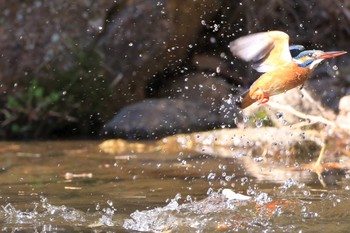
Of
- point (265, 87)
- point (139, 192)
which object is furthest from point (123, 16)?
point (265, 87)

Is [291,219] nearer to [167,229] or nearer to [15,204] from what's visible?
[167,229]

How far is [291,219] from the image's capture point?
394cm

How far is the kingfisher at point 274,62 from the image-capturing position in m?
3.89

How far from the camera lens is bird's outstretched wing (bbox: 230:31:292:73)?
13.0 ft

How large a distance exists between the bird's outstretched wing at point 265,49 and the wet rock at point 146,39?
4.68m

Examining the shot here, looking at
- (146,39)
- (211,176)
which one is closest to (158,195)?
(211,176)

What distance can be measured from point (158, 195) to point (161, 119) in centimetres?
343

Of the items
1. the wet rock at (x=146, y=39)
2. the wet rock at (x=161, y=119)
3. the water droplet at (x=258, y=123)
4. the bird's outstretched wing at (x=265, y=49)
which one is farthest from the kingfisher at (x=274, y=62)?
the wet rock at (x=146, y=39)

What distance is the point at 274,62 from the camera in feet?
13.1

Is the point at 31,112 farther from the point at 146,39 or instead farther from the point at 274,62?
the point at 274,62

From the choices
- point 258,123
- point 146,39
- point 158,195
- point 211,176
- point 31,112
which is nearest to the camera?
point 158,195

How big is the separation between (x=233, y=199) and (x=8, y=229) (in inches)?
52.5

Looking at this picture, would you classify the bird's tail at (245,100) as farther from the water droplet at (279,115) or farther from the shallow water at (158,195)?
the water droplet at (279,115)

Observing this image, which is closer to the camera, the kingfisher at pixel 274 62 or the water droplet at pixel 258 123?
the kingfisher at pixel 274 62
